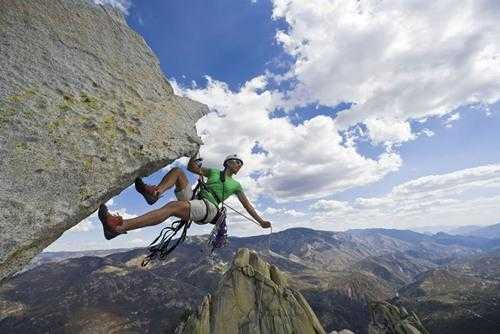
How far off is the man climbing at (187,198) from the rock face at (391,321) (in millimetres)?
74989

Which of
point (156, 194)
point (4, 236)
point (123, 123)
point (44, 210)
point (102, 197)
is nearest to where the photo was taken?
point (4, 236)

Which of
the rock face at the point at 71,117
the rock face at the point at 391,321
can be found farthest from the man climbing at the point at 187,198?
the rock face at the point at 391,321

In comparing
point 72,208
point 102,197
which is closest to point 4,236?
point 72,208

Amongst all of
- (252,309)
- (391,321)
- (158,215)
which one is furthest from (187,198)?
(391,321)

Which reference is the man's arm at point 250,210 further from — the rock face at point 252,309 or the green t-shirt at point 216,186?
the rock face at point 252,309

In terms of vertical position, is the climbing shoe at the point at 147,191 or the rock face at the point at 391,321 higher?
the climbing shoe at the point at 147,191

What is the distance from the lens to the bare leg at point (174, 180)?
7.91 meters

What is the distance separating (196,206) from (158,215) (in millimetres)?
1360

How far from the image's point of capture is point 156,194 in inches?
300

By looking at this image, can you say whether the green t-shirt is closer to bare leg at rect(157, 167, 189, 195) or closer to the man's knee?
bare leg at rect(157, 167, 189, 195)

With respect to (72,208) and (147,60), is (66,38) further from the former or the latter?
(72,208)

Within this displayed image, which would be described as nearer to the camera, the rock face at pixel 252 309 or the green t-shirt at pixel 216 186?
the green t-shirt at pixel 216 186

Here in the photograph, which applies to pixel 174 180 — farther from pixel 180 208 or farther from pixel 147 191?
pixel 147 191

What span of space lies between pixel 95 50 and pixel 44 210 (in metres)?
3.86
